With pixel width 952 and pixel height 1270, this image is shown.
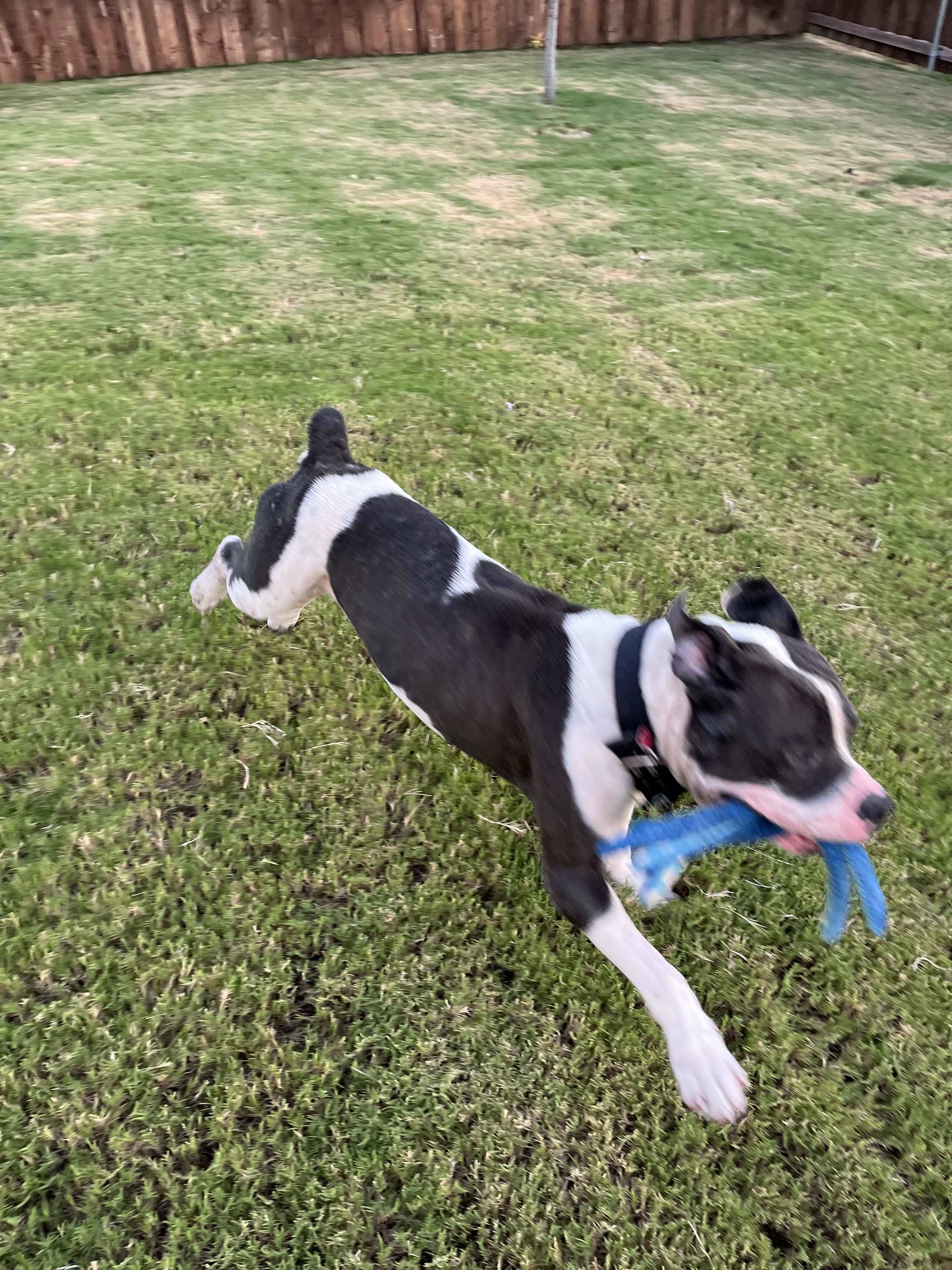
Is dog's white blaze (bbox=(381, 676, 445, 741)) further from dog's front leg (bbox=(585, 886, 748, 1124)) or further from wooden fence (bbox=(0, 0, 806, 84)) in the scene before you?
wooden fence (bbox=(0, 0, 806, 84))

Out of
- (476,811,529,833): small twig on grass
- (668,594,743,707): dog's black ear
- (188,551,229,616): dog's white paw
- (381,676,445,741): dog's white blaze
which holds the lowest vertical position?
(476,811,529,833): small twig on grass

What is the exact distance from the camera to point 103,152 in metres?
7.26

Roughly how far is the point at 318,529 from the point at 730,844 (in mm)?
1416

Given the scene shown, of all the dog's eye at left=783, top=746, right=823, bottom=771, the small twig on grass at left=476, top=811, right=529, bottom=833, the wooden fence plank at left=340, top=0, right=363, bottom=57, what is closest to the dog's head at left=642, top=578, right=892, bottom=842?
the dog's eye at left=783, top=746, right=823, bottom=771

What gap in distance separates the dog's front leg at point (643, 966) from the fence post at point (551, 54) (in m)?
8.11

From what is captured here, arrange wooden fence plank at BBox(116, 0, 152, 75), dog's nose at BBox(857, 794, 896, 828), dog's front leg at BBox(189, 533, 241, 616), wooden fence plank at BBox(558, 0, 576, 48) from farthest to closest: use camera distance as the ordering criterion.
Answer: wooden fence plank at BBox(558, 0, 576, 48)
wooden fence plank at BBox(116, 0, 152, 75)
dog's front leg at BBox(189, 533, 241, 616)
dog's nose at BBox(857, 794, 896, 828)

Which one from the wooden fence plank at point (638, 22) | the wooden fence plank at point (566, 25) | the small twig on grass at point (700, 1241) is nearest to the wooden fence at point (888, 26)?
the wooden fence plank at point (638, 22)

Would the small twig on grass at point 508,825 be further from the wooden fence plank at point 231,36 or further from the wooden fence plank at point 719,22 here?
the wooden fence plank at point 719,22

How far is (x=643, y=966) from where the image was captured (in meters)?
1.96

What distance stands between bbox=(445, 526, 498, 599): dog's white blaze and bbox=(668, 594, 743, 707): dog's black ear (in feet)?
2.33

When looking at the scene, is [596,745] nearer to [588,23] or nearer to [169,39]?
[169,39]

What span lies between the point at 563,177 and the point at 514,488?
4.58 m

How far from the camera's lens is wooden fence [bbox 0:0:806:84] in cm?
936

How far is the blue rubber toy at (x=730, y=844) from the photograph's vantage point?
5.75 feet
